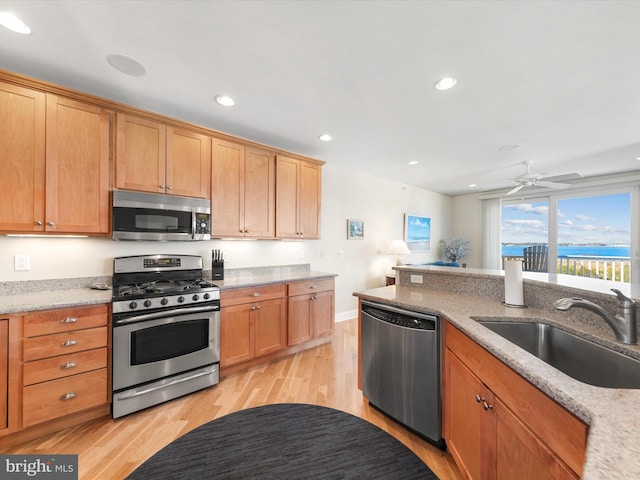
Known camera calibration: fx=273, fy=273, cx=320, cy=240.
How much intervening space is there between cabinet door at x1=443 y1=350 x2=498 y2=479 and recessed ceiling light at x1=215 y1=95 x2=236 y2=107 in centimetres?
253

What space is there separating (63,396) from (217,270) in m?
1.48

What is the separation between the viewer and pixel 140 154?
243 centimetres

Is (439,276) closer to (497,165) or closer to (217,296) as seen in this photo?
(217,296)

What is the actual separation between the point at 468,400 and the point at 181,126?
3.08 metres

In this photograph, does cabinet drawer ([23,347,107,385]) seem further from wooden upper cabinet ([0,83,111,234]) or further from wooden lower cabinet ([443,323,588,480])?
wooden lower cabinet ([443,323,588,480])

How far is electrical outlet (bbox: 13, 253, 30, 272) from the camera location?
216 cm

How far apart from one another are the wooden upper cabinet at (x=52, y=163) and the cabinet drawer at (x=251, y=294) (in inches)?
45.5

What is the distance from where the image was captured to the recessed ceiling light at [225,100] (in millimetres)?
2318

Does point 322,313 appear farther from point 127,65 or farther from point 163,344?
point 127,65

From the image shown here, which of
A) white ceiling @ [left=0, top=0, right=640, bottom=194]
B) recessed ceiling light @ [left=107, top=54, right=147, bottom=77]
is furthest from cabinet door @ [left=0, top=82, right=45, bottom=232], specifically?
recessed ceiling light @ [left=107, top=54, right=147, bottom=77]

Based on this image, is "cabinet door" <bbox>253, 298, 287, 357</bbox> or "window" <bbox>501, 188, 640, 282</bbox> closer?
"cabinet door" <bbox>253, 298, 287, 357</bbox>

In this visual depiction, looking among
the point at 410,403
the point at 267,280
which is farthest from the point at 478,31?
the point at 267,280

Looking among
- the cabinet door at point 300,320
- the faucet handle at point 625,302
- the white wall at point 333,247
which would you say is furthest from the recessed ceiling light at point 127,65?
the faucet handle at point 625,302

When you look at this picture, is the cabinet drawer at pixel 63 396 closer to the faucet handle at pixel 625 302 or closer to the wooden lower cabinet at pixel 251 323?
the wooden lower cabinet at pixel 251 323
